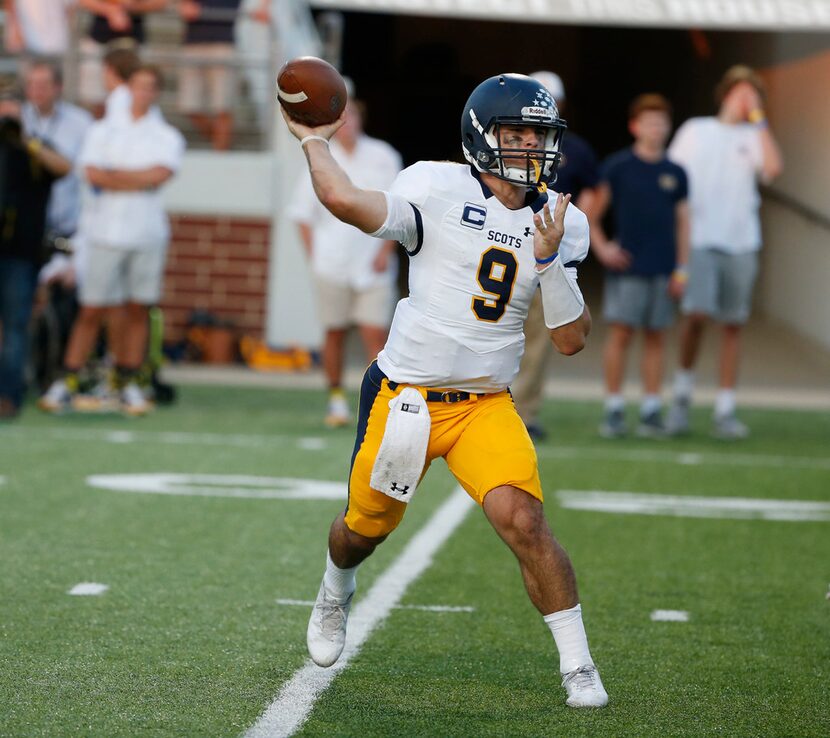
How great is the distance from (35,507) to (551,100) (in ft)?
10.9

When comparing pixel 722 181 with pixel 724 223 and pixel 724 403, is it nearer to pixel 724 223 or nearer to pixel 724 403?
pixel 724 223

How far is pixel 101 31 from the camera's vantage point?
44.6 ft

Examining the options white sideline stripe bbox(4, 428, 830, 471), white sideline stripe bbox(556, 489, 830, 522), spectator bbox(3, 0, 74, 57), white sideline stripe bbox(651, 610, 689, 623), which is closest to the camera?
white sideline stripe bbox(651, 610, 689, 623)

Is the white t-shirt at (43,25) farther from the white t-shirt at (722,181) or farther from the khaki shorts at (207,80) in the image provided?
the white t-shirt at (722,181)

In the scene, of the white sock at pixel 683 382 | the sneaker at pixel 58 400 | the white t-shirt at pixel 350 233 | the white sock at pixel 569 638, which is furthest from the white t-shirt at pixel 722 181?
the white sock at pixel 569 638

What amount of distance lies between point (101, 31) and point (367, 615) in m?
9.88

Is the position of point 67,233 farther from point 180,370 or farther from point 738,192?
point 738,192

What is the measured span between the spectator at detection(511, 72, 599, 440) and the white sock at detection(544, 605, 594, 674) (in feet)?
15.4

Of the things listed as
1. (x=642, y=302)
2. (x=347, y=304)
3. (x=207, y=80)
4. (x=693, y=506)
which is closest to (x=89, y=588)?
(x=693, y=506)

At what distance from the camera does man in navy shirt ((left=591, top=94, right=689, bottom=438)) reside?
9.39 metres

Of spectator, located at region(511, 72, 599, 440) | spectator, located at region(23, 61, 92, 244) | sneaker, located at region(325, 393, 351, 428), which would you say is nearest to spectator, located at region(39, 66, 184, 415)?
spectator, located at region(23, 61, 92, 244)

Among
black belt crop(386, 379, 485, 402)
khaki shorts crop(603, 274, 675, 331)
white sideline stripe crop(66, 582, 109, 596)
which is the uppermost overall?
black belt crop(386, 379, 485, 402)

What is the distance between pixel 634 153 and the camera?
375 inches

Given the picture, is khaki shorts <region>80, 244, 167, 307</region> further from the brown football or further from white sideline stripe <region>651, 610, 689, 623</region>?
the brown football
